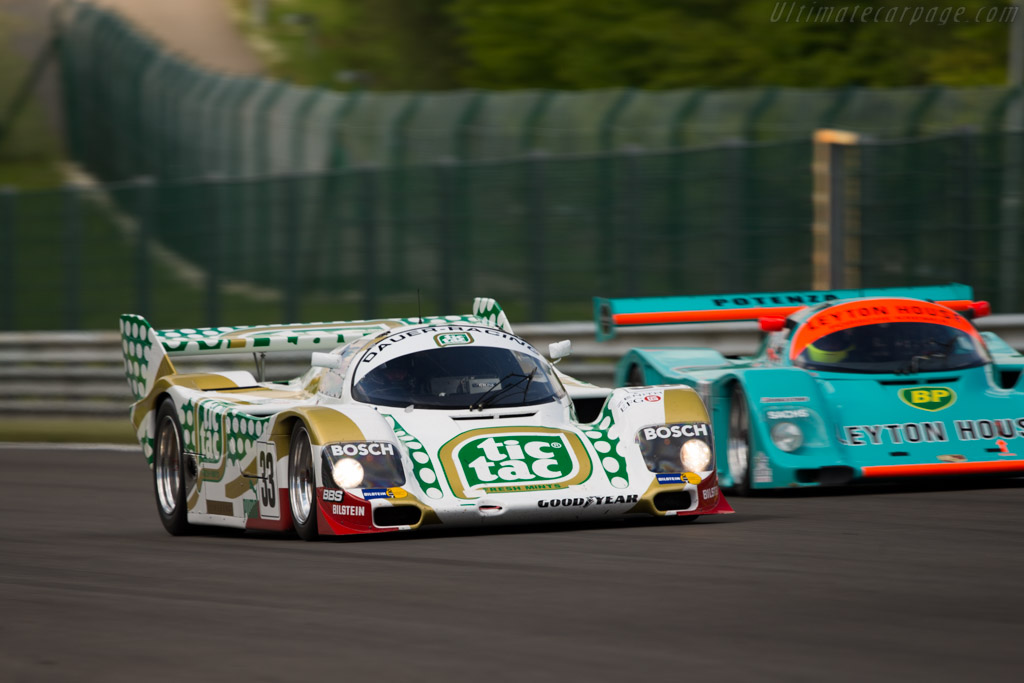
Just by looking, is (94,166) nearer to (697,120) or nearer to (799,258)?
(697,120)

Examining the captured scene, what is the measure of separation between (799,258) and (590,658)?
1136cm

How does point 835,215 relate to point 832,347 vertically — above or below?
above

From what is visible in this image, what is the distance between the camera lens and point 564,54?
39188 mm

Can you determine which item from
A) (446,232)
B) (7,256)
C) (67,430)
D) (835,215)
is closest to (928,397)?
(835,215)

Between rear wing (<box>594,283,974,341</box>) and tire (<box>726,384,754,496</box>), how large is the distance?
109 centimetres

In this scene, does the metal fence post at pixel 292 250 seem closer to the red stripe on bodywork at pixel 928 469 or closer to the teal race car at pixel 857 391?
the teal race car at pixel 857 391

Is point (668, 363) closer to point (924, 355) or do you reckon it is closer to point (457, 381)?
point (924, 355)

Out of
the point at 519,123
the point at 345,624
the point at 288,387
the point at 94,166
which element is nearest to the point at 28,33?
the point at 94,166

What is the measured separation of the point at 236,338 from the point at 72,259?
31.3 ft

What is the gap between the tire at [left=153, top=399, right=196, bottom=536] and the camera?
1086cm

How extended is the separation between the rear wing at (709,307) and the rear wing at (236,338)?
A: 1.12 metres

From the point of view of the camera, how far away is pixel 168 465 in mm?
11289

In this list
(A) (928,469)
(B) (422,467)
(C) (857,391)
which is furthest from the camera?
(C) (857,391)

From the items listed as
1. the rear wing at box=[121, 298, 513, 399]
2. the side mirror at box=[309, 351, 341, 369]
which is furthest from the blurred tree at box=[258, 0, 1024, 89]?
the side mirror at box=[309, 351, 341, 369]
